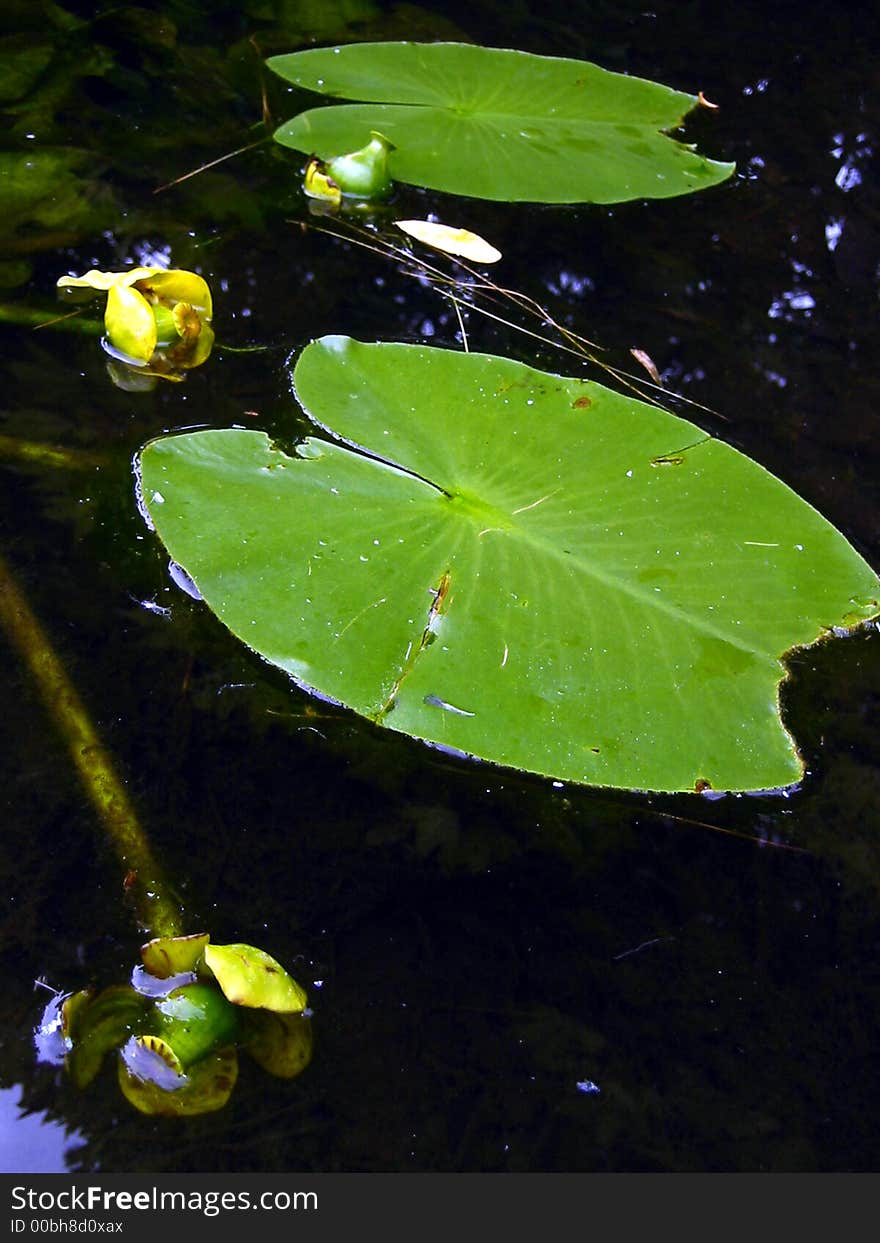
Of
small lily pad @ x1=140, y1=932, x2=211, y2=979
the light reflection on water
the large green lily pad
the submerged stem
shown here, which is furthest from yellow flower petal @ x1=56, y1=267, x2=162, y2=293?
the light reflection on water

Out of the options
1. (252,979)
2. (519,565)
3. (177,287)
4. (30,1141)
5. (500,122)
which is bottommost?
(30,1141)

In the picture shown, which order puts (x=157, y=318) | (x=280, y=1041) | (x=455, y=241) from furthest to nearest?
(x=455, y=241), (x=157, y=318), (x=280, y=1041)

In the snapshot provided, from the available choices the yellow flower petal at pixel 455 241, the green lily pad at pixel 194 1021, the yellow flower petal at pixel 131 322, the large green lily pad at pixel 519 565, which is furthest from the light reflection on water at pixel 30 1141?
the yellow flower petal at pixel 455 241

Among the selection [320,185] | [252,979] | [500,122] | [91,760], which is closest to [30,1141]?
[252,979]

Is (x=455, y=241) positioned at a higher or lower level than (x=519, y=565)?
higher

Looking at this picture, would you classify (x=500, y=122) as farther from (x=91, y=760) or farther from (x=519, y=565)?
(x=91, y=760)
